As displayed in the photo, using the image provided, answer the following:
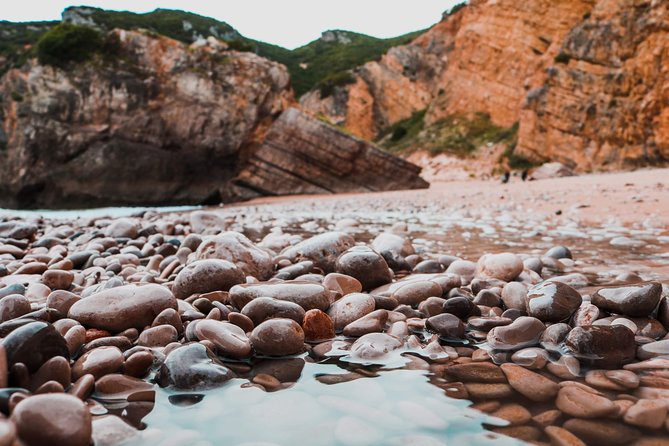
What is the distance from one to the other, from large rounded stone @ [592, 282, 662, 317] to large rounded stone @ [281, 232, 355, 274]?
170 cm

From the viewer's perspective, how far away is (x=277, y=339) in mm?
1854

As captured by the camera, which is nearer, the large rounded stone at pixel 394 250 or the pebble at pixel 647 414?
the pebble at pixel 647 414

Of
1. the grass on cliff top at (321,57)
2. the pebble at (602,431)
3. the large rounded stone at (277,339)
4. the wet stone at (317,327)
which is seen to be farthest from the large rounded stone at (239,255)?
the grass on cliff top at (321,57)

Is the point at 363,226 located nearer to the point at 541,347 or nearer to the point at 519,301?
the point at 519,301

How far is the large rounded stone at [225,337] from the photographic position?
180cm

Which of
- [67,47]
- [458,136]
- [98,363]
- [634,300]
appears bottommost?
[98,363]

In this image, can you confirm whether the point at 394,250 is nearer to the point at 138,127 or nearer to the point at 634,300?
the point at 634,300

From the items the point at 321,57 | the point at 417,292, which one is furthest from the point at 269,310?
the point at 321,57

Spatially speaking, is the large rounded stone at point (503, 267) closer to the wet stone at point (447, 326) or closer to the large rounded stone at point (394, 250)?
the large rounded stone at point (394, 250)

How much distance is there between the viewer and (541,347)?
190cm

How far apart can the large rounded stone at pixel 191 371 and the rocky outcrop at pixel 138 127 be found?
47.1 feet

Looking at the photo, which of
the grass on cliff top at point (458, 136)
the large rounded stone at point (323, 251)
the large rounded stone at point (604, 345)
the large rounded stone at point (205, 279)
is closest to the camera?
the large rounded stone at point (604, 345)

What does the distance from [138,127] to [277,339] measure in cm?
1603

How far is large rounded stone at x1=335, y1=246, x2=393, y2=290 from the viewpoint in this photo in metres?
2.88
